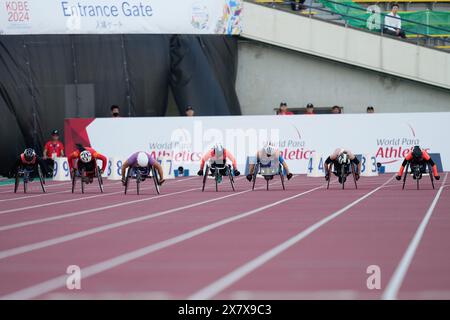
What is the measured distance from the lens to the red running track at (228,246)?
834 centimetres

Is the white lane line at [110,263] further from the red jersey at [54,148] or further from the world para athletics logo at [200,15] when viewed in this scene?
the world para athletics logo at [200,15]

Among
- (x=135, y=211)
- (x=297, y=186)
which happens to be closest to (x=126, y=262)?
(x=135, y=211)

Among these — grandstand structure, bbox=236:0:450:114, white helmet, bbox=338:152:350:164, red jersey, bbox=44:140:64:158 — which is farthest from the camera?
grandstand structure, bbox=236:0:450:114

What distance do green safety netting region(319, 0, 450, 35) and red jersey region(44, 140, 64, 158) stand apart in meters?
11.0

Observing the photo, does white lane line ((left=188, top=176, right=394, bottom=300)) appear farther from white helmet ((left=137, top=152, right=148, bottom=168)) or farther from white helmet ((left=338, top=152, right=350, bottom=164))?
white helmet ((left=338, top=152, right=350, bottom=164))

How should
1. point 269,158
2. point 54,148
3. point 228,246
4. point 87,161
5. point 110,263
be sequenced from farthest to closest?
1. point 54,148
2. point 269,158
3. point 87,161
4. point 228,246
5. point 110,263

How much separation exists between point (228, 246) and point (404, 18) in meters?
25.7

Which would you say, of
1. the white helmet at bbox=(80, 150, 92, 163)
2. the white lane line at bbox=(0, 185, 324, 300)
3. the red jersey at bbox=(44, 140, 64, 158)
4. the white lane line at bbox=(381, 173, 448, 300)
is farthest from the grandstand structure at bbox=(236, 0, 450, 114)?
the white lane line at bbox=(381, 173, 448, 300)

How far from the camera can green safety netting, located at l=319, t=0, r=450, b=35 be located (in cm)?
3541

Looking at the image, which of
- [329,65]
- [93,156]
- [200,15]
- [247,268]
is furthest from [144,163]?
[329,65]

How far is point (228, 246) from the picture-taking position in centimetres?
1145

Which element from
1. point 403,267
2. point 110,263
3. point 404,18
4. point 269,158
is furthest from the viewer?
point 404,18

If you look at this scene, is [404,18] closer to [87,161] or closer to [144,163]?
[87,161]
